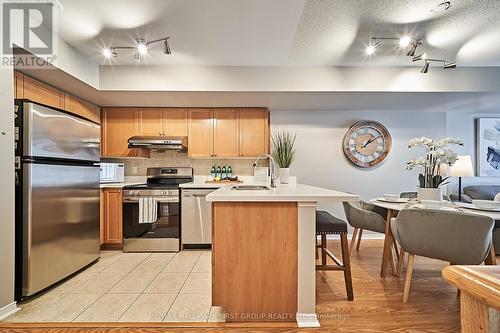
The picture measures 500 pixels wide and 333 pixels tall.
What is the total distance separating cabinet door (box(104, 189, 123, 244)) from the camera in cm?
327

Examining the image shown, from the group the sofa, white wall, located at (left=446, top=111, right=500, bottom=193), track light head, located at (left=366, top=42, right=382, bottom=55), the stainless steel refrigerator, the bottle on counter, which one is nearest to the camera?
the stainless steel refrigerator

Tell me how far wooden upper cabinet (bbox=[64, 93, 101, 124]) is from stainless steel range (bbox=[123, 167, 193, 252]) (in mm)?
1172

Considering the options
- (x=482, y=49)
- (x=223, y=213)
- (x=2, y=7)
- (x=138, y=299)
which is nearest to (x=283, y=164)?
(x=223, y=213)

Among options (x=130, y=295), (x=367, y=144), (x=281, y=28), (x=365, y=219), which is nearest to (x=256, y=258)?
(x=130, y=295)

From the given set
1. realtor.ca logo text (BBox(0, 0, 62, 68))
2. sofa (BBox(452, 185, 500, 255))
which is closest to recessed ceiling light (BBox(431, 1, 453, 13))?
realtor.ca logo text (BBox(0, 0, 62, 68))

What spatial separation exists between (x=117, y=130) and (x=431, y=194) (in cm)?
413

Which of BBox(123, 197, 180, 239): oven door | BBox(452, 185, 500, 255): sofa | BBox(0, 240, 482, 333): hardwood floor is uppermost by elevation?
BBox(452, 185, 500, 255): sofa

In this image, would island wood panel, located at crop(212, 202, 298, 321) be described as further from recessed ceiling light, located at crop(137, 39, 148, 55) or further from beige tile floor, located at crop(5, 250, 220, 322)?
recessed ceiling light, located at crop(137, 39, 148, 55)

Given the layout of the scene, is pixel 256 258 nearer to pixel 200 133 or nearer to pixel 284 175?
pixel 284 175

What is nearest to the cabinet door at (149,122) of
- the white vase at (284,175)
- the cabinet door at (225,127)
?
the cabinet door at (225,127)

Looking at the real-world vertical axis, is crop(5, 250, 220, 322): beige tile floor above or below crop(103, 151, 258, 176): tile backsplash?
below

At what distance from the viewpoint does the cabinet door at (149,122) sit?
3.60 metres

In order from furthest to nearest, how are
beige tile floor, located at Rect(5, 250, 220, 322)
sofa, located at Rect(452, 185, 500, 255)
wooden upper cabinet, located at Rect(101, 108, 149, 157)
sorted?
sofa, located at Rect(452, 185, 500, 255), wooden upper cabinet, located at Rect(101, 108, 149, 157), beige tile floor, located at Rect(5, 250, 220, 322)

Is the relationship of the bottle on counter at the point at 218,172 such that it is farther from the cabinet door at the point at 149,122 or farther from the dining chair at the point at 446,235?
the dining chair at the point at 446,235
